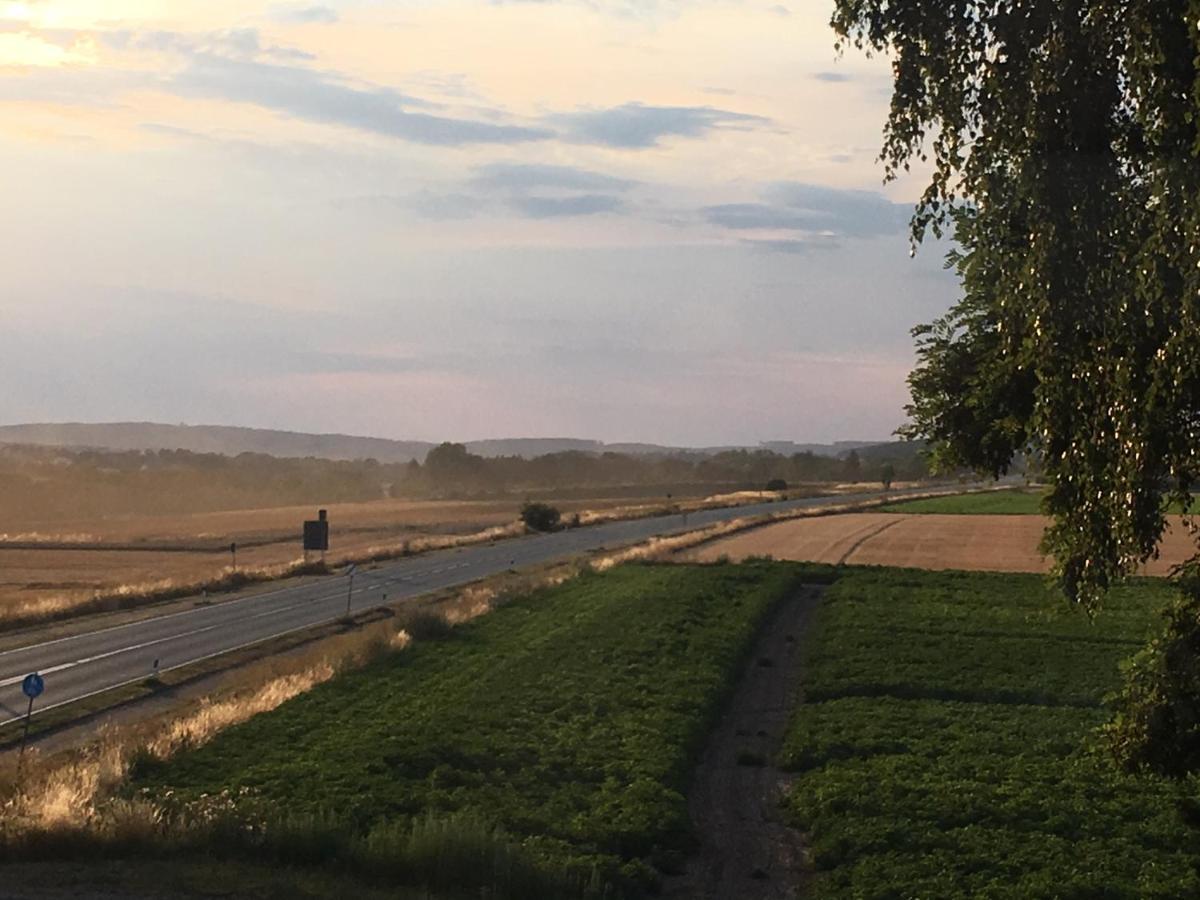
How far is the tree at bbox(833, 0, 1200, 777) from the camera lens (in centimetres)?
867

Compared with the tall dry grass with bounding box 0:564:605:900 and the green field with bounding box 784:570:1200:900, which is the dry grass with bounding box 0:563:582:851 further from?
the green field with bounding box 784:570:1200:900

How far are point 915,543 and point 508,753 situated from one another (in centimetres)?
5214

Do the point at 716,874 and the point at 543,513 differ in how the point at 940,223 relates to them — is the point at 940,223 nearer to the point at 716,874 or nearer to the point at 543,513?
the point at 716,874

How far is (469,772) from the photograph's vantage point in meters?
17.9

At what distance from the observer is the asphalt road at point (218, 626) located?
30.3 meters

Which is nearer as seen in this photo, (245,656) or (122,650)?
(245,656)

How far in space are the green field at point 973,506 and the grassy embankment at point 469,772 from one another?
220 feet

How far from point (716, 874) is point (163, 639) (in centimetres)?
2678

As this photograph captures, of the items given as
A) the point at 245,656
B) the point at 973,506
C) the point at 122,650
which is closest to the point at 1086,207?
the point at 245,656

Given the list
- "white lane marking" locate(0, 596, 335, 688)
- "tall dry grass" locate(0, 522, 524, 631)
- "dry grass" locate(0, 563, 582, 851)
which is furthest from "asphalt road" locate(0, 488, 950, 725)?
"dry grass" locate(0, 563, 582, 851)

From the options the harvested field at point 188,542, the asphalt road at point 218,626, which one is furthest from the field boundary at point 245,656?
the harvested field at point 188,542

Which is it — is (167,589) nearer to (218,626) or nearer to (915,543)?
(218,626)

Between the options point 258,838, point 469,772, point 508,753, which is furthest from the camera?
point 508,753

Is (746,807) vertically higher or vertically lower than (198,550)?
higher
